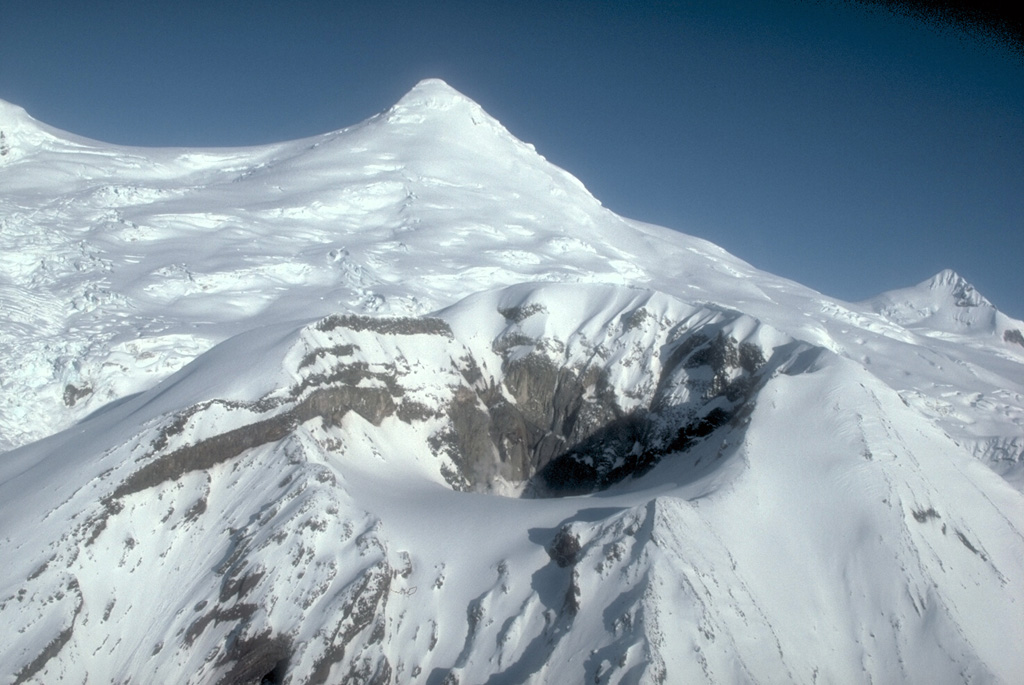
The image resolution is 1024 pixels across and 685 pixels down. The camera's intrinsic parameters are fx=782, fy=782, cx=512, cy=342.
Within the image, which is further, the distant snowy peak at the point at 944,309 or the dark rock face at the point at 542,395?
the distant snowy peak at the point at 944,309

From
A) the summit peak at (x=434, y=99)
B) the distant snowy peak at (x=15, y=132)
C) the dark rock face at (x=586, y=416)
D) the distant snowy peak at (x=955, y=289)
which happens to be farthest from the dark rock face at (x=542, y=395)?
the distant snowy peak at (x=955, y=289)

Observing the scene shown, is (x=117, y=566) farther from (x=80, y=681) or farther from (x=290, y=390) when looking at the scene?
(x=290, y=390)

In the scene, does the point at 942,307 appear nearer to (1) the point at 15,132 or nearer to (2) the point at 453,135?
(2) the point at 453,135

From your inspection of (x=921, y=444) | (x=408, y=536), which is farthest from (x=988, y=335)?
(x=408, y=536)

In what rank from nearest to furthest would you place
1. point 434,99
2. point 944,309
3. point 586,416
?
point 586,416 < point 434,99 < point 944,309

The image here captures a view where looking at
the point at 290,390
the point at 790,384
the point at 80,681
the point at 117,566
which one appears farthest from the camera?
the point at 790,384

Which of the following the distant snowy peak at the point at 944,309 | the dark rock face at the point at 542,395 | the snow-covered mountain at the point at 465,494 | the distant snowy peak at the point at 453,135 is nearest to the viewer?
the snow-covered mountain at the point at 465,494

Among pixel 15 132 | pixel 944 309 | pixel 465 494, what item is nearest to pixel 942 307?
pixel 944 309

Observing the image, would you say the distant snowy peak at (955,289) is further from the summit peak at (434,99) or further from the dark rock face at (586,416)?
the dark rock face at (586,416)
